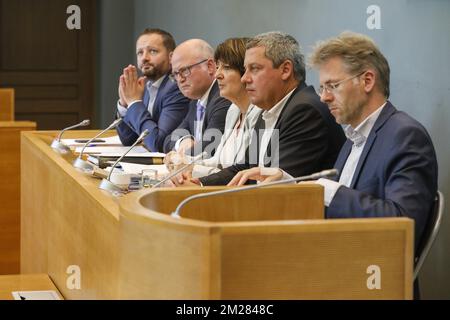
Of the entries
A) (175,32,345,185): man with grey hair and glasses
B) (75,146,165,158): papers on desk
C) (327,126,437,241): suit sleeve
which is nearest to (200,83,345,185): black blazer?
(175,32,345,185): man with grey hair and glasses

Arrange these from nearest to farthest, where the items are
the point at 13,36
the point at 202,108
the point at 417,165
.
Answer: the point at 417,165 → the point at 202,108 → the point at 13,36

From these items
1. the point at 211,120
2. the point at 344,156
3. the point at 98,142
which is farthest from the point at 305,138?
the point at 98,142

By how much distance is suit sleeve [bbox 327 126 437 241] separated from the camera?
2973 millimetres

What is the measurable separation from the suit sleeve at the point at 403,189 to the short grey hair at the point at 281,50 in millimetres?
1101

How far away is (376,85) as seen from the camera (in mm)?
3385

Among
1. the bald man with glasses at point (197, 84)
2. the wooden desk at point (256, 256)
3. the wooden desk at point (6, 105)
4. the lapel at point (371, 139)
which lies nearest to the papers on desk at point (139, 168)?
the bald man with glasses at point (197, 84)

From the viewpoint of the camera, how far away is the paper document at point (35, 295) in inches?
139

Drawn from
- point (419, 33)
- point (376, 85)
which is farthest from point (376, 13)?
point (376, 85)

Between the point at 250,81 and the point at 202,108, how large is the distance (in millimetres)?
1183

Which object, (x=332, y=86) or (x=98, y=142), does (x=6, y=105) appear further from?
(x=332, y=86)

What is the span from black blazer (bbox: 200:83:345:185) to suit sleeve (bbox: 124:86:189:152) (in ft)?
Result: 5.58

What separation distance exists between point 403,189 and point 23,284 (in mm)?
1704

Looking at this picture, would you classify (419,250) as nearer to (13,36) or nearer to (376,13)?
(376,13)

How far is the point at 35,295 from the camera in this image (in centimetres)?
365
